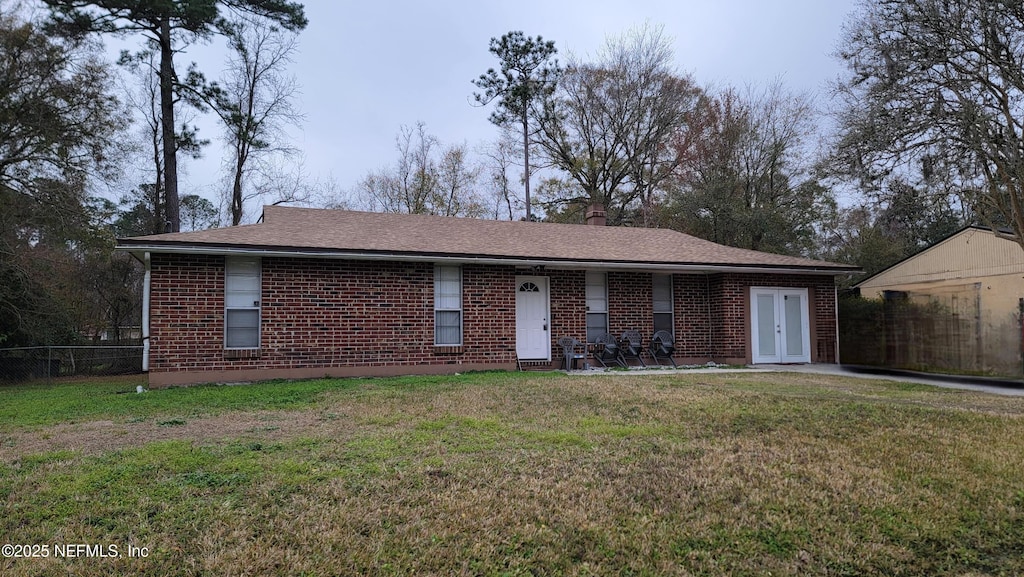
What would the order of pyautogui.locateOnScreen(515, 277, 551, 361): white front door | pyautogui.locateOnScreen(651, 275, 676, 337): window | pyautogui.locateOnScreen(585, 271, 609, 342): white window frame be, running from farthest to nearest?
pyautogui.locateOnScreen(651, 275, 676, 337): window < pyautogui.locateOnScreen(585, 271, 609, 342): white window frame < pyautogui.locateOnScreen(515, 277, 551, 361): white front door

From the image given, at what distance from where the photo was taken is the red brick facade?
1052cm

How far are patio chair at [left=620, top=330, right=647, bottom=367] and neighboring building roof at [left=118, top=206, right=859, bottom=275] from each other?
1.77 metres

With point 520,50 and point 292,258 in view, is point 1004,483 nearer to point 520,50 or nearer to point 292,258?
point 292,258

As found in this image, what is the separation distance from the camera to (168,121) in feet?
63.8

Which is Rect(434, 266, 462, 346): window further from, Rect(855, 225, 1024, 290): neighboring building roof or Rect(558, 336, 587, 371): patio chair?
Rect(855, 225, 1024, 290): neighboring building roof

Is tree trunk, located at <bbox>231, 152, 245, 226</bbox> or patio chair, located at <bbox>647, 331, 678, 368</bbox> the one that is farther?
tree trunk, located at <bbox>231, 152, 245, 226</bbox>

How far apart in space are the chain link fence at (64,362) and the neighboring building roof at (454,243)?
18.6 ft

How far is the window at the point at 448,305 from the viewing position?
12352 millimetres

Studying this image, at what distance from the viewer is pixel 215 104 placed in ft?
67.4

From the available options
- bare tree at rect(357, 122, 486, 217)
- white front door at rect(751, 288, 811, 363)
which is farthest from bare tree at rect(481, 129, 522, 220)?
white front door at rect(751, 288, 811, 363)

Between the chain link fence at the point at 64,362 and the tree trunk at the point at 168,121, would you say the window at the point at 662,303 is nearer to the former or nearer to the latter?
the chain link fence at the point at 64,362

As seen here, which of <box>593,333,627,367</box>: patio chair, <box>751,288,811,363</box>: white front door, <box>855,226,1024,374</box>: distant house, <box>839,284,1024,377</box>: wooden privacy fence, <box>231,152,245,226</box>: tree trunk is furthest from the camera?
<box>231,152,245,226</box>: tree trunk

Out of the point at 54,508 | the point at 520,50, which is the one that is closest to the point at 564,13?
the point at 520,50

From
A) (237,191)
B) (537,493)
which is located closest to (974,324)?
(537,493)
